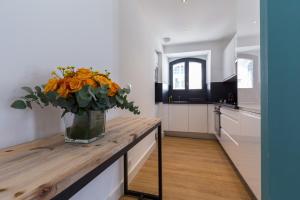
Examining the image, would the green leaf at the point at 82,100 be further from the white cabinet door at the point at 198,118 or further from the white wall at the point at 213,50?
the white wall at the point at 213,50

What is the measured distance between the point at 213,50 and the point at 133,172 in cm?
334

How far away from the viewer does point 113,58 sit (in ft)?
5.41

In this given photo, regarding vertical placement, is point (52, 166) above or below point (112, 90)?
below

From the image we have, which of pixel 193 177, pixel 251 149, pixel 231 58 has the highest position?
pixel 231 58

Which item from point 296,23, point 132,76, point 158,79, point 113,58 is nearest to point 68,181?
point 296,23

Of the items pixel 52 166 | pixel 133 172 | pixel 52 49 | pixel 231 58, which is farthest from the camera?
pixel 231 58

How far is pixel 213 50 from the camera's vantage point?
4012mm

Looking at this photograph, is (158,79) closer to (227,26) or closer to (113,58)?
(227,26)

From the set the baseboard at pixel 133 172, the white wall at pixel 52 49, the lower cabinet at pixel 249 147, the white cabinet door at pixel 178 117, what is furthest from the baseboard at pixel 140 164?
the lower cabinet at pixel 249 147

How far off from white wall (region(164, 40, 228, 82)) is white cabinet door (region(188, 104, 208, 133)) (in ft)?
2.63

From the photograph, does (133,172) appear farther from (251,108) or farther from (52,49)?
(52,49)

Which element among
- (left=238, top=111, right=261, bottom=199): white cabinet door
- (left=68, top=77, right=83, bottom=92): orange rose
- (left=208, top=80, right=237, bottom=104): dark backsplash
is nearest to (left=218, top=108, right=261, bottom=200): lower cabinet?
(left=238, top=111, right=261, bottom=199): white cabinet door

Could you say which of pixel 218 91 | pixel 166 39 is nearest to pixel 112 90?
pixel 166 39

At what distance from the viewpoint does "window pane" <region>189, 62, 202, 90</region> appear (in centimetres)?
455
